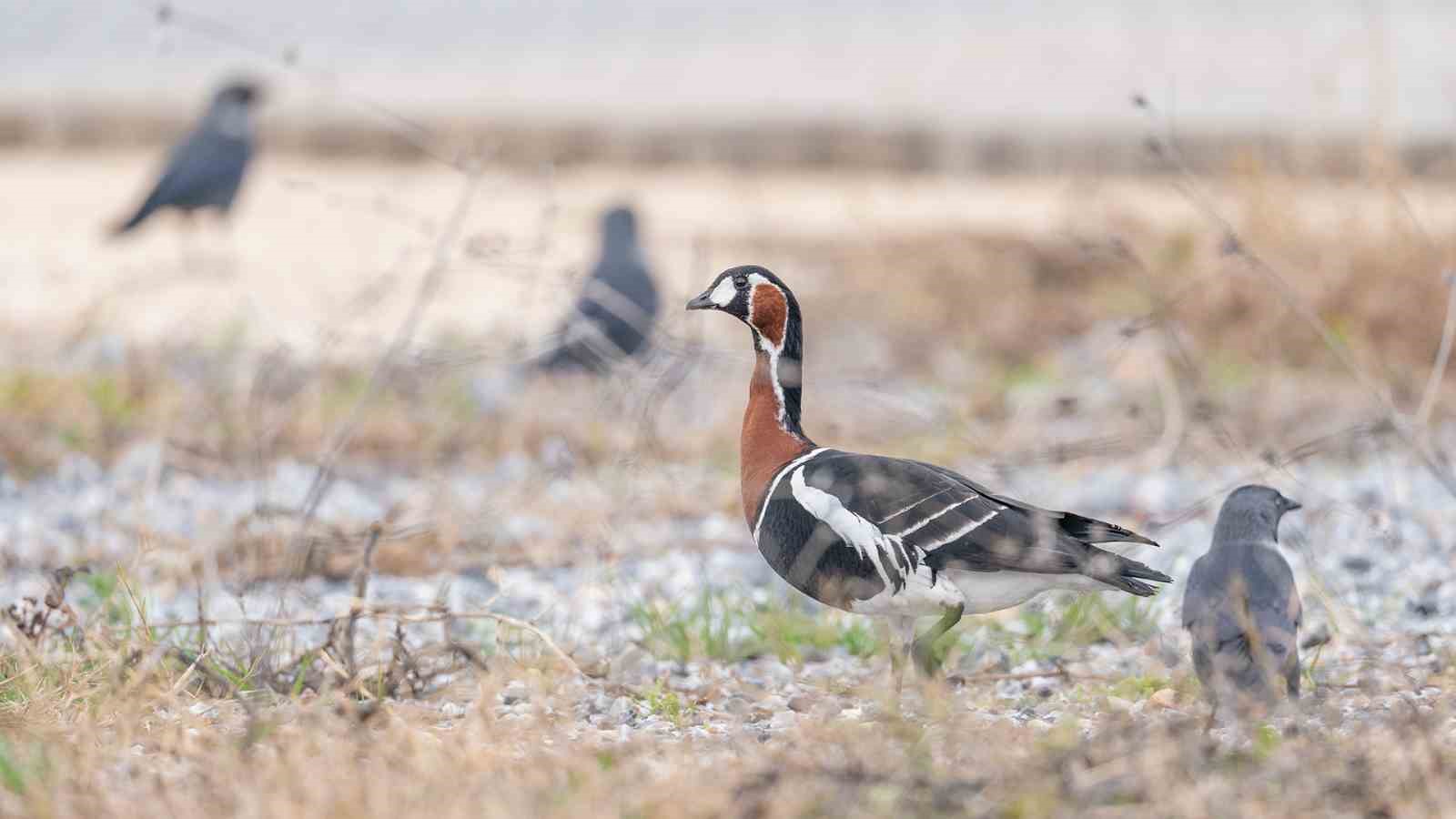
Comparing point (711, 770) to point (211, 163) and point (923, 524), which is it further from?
point (211, 163)

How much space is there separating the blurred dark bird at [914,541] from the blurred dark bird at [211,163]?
26.1 ft

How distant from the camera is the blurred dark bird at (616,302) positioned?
729cm

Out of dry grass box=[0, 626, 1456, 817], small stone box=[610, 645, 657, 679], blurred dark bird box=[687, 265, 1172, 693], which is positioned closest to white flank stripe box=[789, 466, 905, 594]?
blurred dark bird box=[687, 265, 1172, 693]

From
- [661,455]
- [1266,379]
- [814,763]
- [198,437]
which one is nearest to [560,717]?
[814,763]

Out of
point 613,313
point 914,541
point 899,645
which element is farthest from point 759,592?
point 613,313

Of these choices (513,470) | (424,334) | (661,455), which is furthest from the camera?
(424,334)

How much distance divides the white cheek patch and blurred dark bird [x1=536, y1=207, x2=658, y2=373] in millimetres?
2352

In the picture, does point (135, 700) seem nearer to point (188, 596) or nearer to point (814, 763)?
point (814, 763)

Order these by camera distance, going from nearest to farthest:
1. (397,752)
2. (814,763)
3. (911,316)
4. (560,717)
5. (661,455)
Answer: (814,763), (397,752), (560,717), (661,455), (911,316)

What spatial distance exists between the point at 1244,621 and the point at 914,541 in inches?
28.2

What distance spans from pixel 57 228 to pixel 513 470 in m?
8.49

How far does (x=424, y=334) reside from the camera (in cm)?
1030

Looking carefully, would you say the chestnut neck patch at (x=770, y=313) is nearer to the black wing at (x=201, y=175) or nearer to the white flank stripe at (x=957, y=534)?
the white flank stripe at (x=957, y=534)

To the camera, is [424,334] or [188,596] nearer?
[188,596]
